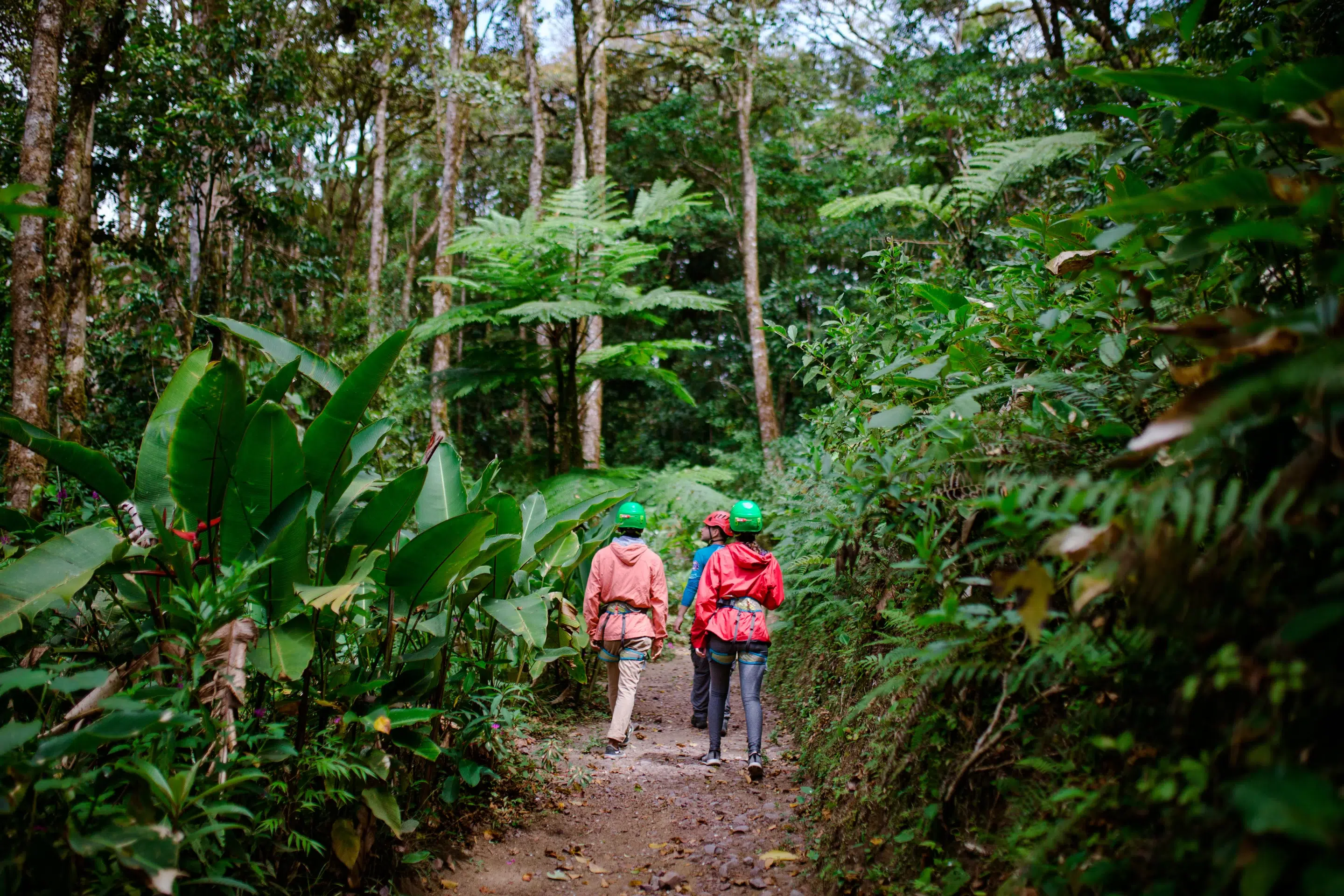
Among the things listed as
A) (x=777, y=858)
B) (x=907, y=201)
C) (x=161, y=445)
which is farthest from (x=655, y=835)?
(x=907, y=201)

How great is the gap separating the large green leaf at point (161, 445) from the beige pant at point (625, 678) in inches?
128

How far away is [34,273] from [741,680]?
25.8 ft

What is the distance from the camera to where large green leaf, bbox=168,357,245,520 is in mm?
2629

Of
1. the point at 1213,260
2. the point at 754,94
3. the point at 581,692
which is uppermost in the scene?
the point at 754,94

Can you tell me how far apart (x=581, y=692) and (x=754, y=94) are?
736 inches

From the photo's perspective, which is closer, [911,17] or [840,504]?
[840,504]

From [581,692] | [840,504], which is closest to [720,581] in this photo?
[840,504]

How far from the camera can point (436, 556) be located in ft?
9.70

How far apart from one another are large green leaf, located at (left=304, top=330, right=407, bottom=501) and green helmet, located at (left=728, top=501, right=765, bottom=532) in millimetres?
2837

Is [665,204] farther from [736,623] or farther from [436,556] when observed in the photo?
[436,556]

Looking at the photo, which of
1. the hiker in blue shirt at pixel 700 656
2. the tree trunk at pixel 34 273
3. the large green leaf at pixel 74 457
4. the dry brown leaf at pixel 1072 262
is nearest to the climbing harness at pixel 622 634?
the hiker in blue shirt at pixel 700 656

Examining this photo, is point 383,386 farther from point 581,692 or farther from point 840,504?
point 840,504

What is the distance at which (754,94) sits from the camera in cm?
2053

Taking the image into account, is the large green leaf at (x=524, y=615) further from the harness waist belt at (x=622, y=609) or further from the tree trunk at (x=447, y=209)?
the tree trunk at (x=447, y=209)
